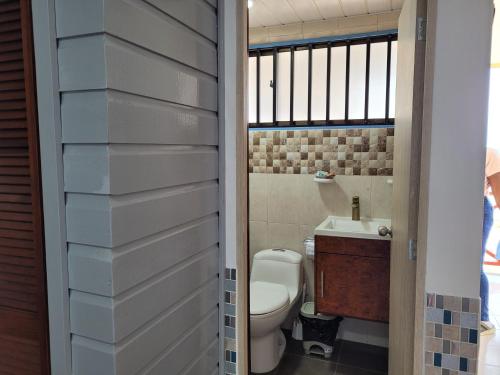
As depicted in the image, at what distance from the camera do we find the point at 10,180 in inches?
38.3

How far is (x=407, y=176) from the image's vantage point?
1.47m

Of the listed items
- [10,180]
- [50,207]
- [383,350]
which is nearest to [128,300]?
[50,207]

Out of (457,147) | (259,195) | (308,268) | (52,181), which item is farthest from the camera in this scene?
(259,195)

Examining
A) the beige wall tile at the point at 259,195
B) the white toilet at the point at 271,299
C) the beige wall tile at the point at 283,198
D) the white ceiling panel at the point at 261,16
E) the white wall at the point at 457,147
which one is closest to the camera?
the white wall at the point at 457,147

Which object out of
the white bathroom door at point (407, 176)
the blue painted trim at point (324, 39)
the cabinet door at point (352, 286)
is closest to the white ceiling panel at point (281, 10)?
the blue painted trim at point (324, 39)

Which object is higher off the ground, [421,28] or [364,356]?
[421,28]

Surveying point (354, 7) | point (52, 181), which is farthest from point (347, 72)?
point (52, 181)

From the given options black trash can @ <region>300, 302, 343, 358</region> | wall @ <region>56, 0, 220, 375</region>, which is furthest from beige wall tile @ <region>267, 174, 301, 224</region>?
wall @ <region>56, 0, 220, 375</region>

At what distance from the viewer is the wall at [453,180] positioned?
3.83 feet

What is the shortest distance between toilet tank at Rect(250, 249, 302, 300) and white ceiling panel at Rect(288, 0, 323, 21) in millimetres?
1802

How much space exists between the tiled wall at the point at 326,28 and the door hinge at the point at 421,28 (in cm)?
151

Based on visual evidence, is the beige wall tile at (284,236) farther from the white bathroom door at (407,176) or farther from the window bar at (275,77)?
the white bathroom door at (407,176)

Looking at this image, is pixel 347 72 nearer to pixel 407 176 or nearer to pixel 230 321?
pixel 407 176

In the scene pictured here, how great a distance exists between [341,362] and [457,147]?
79.3 inches
